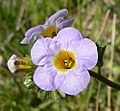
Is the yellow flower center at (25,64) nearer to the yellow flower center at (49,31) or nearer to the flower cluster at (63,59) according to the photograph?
the flower cluster at (63,59)

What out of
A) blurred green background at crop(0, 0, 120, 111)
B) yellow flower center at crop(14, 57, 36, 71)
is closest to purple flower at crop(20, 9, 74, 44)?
yellow flower center at crop(14, 57, 36, 71)

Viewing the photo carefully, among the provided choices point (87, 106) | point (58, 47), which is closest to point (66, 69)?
point (58, 47)

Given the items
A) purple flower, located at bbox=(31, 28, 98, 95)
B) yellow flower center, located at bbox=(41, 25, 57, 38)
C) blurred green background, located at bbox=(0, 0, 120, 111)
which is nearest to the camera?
purple flower, located at bbox=(31, 28, 98, 95)

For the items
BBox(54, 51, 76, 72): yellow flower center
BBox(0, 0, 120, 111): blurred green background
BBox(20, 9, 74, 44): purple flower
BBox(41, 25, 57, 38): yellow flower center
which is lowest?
BBox(0, 0, 120, 111): blurred green background

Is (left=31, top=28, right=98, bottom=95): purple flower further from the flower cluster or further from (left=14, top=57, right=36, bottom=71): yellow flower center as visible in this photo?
(left=14, top=57, right=36, bottom=71): yellow flower center

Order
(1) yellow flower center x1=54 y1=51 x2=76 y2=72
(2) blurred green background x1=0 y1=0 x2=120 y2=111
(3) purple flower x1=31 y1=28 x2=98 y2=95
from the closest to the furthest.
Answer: (3) purple flower x1=31 y1=28 x2=98 y2=95 < (1) yellow flower center x1=54 y1=51 x2=76 y2=72 < (2) blurred green background x1=0 y1=0 x2=120 y2=111

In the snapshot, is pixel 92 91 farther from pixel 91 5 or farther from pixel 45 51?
pixel 45 51

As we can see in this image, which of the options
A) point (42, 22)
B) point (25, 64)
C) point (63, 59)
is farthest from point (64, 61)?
point (42, 22)

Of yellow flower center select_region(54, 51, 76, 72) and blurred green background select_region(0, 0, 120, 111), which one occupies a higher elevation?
yellow flower center select_region(54, 51, 76, 72)
